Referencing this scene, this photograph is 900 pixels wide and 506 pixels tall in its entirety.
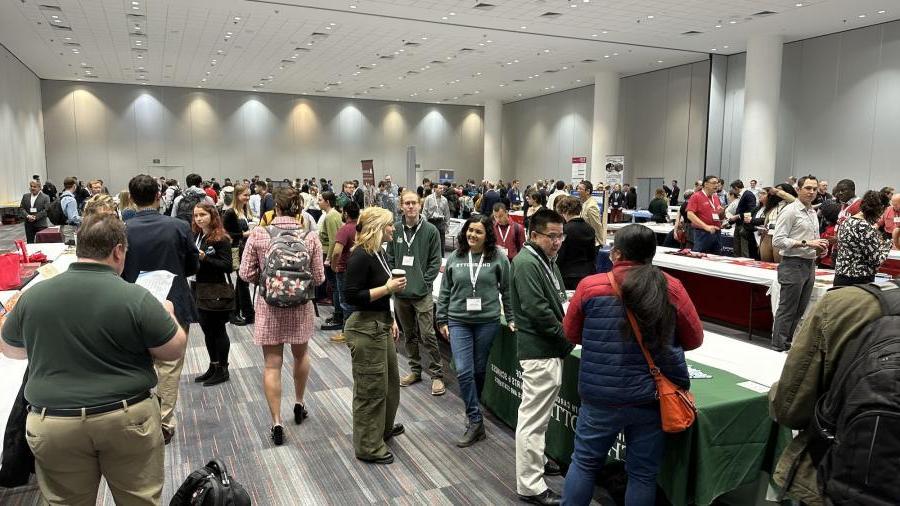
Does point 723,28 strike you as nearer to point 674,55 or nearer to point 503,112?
point 674,55

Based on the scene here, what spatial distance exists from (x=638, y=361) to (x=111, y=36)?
17.0 metres

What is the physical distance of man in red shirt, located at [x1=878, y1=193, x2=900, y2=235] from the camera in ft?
21.0

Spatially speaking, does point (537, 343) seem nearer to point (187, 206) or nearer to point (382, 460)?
point (382, 460)

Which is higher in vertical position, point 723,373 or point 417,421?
point 723,373

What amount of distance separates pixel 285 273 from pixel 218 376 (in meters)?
1.84

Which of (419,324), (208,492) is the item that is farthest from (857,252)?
(208,492)

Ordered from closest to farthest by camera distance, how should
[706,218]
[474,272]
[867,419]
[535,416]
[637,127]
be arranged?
[867,419], [535,416], [474,272], [706,218], [637,127]

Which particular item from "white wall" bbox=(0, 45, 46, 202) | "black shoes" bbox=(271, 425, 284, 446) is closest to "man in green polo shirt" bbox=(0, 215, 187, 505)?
"black shoes" bbox=(271, 425, 284, 446)

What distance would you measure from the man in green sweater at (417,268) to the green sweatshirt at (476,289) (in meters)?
0.69

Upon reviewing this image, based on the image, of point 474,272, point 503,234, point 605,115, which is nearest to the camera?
point 474,272

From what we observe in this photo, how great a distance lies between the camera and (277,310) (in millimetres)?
3609

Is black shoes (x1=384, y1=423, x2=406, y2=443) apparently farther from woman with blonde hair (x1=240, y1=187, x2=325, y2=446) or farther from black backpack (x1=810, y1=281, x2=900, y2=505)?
black backpack (x1=810, y1=281, x2=900, y2=505)

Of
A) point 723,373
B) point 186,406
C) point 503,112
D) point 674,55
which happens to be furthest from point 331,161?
point 723,373

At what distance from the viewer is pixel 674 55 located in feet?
60.0
